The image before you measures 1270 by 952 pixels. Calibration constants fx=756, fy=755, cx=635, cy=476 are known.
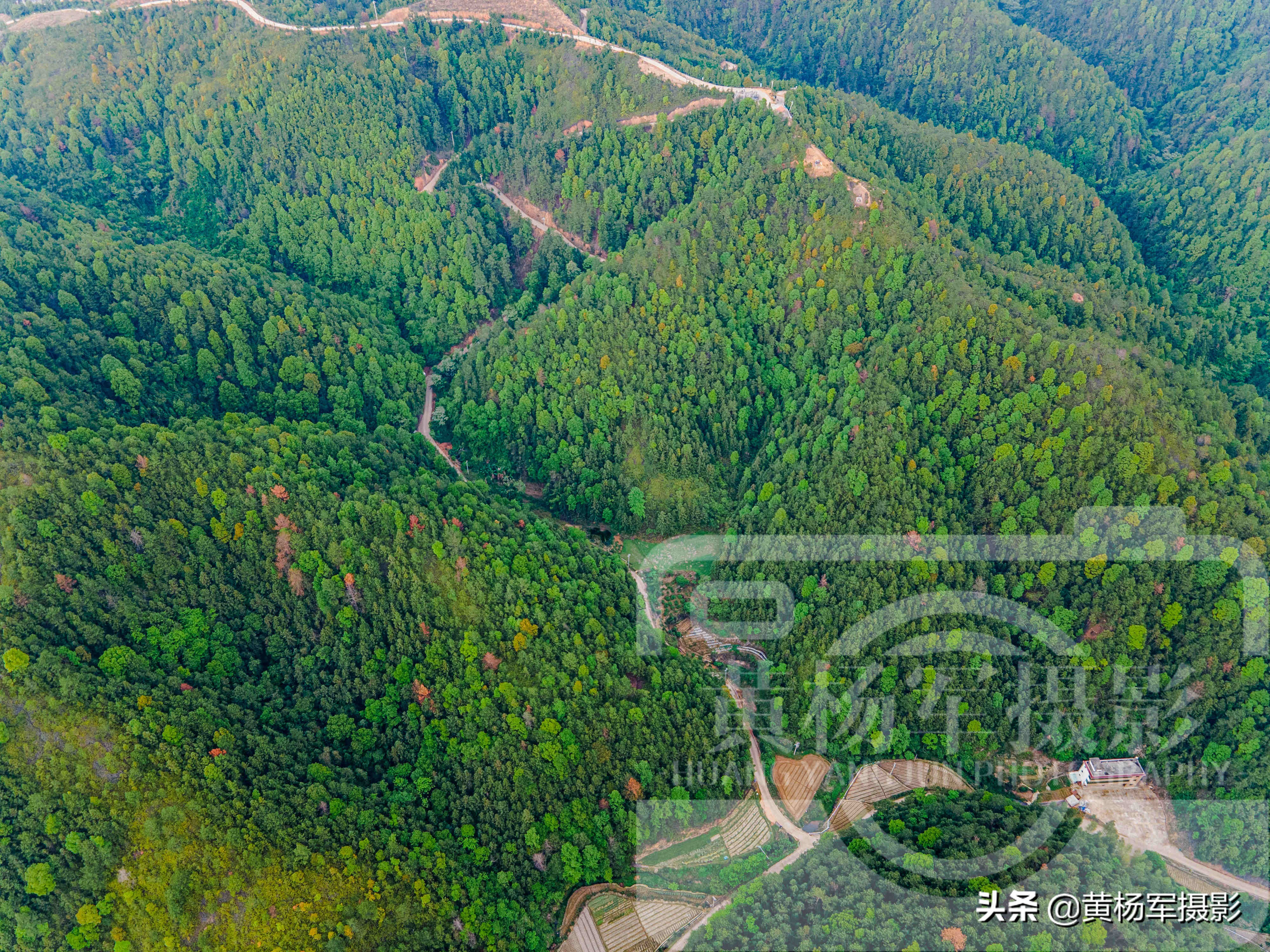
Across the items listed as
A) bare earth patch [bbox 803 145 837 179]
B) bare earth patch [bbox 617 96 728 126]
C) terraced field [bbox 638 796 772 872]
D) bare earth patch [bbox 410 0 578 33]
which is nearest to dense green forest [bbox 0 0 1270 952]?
bare earth patch [bbox 617 96 728 126]

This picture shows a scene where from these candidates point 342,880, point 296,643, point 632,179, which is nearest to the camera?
point 342,880

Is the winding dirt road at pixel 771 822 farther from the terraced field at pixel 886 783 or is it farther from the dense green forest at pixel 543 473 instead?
the terraced field at pixel 886 783

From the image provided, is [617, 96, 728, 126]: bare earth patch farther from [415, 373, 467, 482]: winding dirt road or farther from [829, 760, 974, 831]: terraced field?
[829, 760, 974, 831]: terraced field

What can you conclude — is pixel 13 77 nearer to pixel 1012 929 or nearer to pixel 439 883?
pixel 439 883

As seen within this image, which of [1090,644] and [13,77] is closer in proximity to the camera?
[1090,644]

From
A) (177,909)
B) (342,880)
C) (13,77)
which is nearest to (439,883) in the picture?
(342,880)

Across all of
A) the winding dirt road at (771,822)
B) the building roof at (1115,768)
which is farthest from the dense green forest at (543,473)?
the winding dirt road at (771,822)
